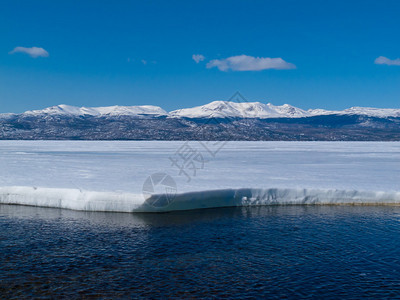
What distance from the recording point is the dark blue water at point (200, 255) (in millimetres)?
10570

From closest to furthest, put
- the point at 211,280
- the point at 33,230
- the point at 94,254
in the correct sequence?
the point at 211,280, the point at 94,254, the point at 33,230

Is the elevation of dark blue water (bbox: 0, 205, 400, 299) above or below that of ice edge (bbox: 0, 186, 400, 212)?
below

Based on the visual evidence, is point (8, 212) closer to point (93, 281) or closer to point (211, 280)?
point (93, 281)

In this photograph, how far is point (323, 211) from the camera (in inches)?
792

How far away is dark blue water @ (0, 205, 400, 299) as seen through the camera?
10570 mm

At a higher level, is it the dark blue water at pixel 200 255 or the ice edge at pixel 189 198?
the ice edge at pixel 189 198

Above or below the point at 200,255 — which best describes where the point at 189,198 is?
above

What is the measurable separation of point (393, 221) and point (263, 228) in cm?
678

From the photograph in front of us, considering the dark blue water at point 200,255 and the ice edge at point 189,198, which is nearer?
the dark blue water at point 200,255

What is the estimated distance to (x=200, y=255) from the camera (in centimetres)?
1320

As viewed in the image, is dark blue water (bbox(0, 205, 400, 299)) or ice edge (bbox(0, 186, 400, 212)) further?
ice edge (bbox(0, 186, 400, 212))

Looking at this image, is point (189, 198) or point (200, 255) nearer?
point (200, 255)

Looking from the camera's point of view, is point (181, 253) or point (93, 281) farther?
point (181, 253)

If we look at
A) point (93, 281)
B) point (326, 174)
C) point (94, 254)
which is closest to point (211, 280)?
point (93, 281)
